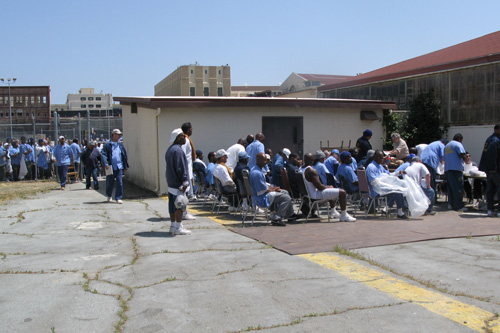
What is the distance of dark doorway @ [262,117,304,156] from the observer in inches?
638

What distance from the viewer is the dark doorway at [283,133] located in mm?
16203

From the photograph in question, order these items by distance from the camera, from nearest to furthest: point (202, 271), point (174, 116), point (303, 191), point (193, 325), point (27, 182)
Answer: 1. point (193, 325)
2. point (202, 271)
3. point (303, 191)
4. point (174, 116)
5. point (27, 182)

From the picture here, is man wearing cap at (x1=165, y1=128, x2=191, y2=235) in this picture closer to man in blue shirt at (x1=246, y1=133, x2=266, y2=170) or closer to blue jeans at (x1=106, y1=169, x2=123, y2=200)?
man in blue shirt at (x1=246, y1=133, x2=266, y2=170)

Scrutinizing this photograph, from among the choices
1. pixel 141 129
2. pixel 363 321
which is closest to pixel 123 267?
pixel 363 321

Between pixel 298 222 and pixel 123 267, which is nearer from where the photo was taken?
pixel 123 267

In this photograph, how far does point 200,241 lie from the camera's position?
8.00 meters

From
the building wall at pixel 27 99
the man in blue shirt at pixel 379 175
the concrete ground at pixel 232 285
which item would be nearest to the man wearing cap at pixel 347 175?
the man in blue shirt at pixel 379 175

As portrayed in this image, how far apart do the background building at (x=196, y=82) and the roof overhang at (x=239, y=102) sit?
131 feet

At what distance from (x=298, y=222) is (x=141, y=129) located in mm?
8613

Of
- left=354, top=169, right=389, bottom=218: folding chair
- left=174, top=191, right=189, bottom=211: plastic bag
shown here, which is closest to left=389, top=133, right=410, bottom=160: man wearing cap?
left=354, top=169, right=389, bottom=218: folding chair

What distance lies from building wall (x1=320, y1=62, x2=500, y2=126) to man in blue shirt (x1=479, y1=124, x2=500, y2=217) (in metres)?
6.89

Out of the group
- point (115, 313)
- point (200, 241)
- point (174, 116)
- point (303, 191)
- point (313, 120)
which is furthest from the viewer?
point (313, 120)

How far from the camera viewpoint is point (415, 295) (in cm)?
513

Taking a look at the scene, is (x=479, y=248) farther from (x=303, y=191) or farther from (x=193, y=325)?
(x=193, y=325)
